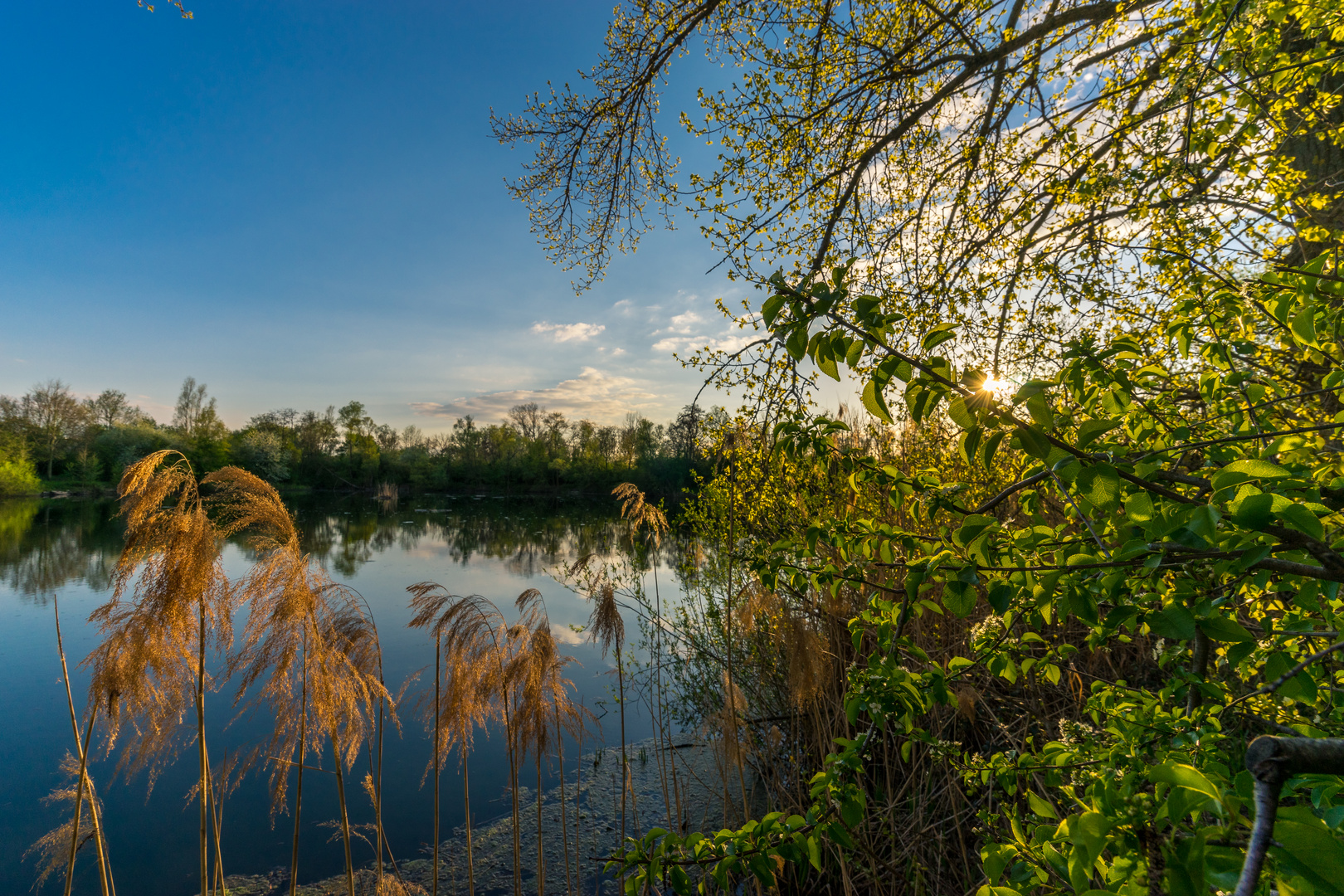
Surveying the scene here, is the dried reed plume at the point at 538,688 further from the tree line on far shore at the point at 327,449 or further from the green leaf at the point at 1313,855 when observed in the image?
the tree line on far shore at the point at 327,449

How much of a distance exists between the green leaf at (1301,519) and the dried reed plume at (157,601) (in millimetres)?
3918

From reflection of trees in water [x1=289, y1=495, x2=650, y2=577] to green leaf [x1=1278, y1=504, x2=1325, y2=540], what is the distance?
47.6 feet

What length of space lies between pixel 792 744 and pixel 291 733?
12.4 ft

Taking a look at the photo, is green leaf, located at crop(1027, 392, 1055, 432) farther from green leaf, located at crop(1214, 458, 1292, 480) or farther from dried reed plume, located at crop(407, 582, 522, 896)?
dried reed plume, located at crop(407, 582, 522, 896)

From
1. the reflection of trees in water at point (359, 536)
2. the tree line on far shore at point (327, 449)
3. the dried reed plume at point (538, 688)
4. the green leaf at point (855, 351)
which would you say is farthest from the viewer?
the tree line on far shore at point (327, 449)

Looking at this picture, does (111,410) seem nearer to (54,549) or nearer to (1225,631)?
(54,549)

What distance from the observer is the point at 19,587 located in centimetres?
1295

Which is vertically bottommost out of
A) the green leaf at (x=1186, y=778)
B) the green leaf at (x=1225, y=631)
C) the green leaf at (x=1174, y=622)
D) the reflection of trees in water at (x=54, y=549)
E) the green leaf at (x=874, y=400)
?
the reflection of trees in water at (x=54, y=549)

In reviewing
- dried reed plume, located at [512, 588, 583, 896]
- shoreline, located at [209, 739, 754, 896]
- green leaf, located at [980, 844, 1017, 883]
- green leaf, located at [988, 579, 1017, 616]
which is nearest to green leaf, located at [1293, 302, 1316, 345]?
green leaf, located at [988, 579, 1017, 616]

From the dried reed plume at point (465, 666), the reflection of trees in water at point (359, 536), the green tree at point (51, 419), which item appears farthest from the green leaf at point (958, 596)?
the green tree at point (51, 419)

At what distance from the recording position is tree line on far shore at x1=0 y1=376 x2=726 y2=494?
3956 cm

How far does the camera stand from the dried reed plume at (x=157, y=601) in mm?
2770

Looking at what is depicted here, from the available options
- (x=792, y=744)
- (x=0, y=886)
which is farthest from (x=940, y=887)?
(x=0, y=886)

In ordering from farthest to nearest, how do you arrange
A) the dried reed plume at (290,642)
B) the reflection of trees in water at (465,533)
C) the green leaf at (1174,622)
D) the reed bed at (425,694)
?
1. the reflection of trees in water at (465,533)
2. the dried reed plume at (290,642)
3. the reed bed at (425,694)
4. the green leaf at (1174,622)
